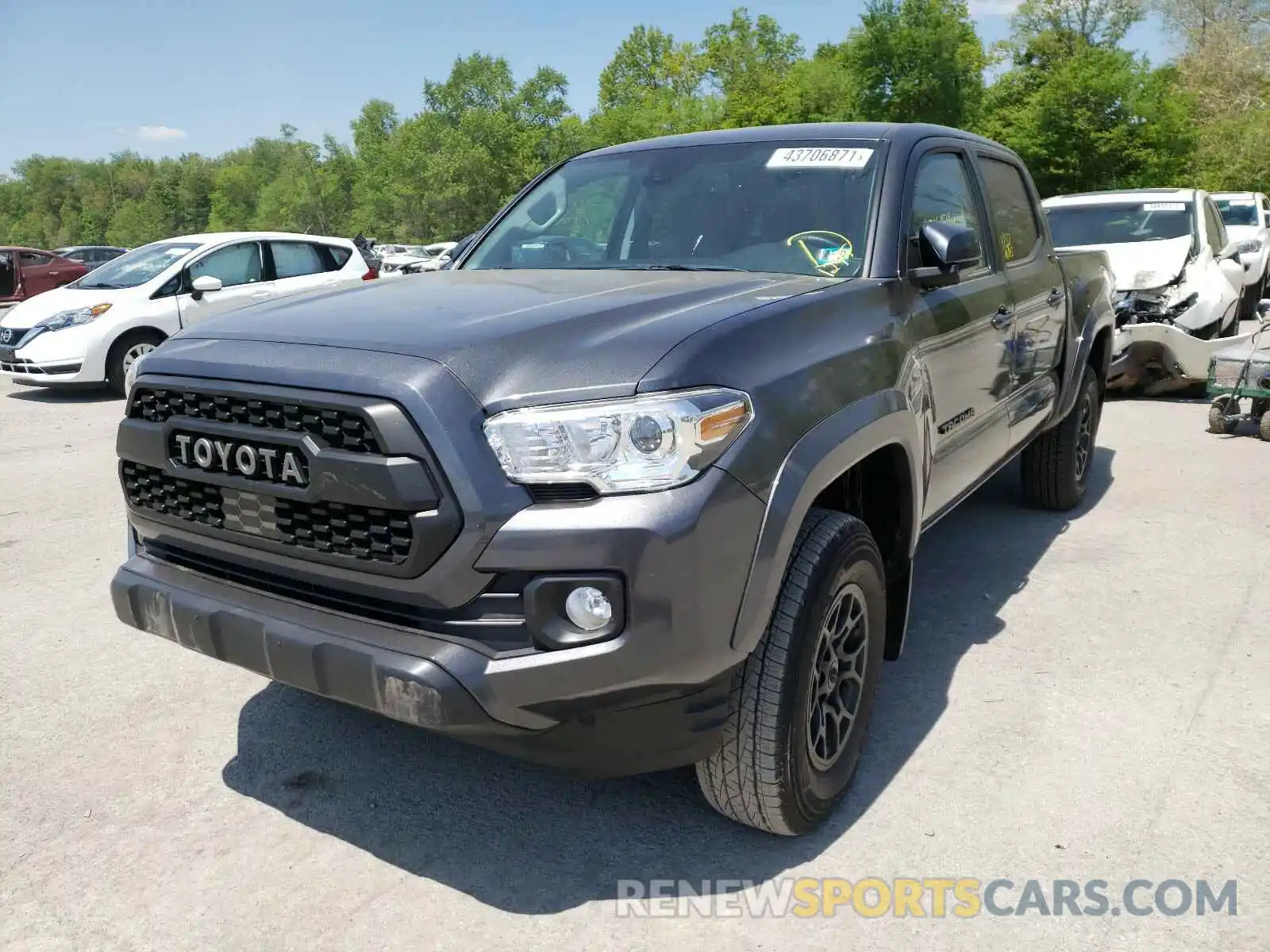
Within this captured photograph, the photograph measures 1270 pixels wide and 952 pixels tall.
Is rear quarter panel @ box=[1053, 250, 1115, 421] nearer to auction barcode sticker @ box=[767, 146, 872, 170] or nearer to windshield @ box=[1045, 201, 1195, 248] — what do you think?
auction barcode sticker @ box=[767, 146, 872, 170]

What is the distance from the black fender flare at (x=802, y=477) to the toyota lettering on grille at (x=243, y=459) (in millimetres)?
1030

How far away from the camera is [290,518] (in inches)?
97.5

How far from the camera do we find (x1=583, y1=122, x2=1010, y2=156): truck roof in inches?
146

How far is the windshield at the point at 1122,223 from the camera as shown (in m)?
9.95

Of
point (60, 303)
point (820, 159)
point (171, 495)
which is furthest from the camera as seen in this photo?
point (60, 303)

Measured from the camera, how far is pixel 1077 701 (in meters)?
3.58

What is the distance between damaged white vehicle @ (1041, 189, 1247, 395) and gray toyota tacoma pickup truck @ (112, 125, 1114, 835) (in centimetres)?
593

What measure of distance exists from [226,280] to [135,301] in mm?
1074

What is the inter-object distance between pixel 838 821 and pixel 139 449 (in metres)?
2.10

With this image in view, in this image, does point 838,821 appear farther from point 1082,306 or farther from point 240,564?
point 1082,306

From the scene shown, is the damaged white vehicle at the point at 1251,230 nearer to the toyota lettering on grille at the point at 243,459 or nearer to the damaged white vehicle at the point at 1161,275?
the damaged white vehicle at the point at 1161,275

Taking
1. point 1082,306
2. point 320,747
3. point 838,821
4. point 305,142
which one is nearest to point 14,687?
point 320,747

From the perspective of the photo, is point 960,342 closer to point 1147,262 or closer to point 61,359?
point 1147,262
